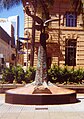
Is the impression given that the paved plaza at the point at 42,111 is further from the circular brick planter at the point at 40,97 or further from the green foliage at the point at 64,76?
the green foliage at the point at 64,76

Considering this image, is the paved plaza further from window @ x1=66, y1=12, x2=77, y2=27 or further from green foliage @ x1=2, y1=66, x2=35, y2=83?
window @ x1=66, y1=12, x2=77, y2=27

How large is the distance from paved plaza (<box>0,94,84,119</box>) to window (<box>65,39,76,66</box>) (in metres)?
23.5

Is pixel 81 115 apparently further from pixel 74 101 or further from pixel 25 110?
pixel 74 101

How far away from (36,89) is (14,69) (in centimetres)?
722

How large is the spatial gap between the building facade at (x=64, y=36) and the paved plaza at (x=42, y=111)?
22897 mm

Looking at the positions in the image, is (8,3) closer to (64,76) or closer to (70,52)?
(64,76)

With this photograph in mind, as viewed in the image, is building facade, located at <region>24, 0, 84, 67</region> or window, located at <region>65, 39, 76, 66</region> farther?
window, located at <region>65, 39, 76, 66</region>

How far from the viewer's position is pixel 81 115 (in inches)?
A: 480

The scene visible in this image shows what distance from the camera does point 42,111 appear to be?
1332 cm

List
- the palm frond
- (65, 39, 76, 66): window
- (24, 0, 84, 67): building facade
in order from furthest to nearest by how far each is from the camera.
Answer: (65, 39, 76, 66): window
(24, 0, 84, 67): building facade
the palm frond

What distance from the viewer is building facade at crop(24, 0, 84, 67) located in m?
38.2

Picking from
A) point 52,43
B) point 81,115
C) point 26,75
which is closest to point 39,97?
point 81,115

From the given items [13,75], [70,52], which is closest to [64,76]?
[13,75]

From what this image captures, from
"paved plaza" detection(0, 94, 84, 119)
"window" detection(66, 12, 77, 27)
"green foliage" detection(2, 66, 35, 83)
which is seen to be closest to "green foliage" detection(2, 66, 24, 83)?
"green foliage" detection(2, 66, 35, 83)
